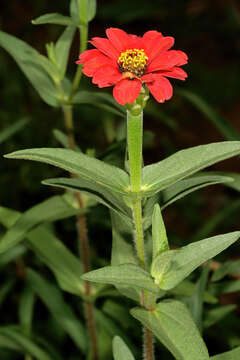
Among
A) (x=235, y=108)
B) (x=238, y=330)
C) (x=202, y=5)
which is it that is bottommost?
(x=238, y=330)

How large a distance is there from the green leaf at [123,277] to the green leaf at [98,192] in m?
0.09

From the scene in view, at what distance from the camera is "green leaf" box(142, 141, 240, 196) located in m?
0.78

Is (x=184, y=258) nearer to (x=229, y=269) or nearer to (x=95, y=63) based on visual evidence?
(x=95, y=63)

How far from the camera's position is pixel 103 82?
0.70 metres

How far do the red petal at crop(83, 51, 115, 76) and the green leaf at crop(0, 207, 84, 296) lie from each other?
52cm

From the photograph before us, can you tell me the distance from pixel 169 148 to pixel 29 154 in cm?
113

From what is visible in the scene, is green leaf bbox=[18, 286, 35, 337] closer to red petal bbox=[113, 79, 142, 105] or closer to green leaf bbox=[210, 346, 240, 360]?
green leaf bbox=[210, 346, 240, 360]

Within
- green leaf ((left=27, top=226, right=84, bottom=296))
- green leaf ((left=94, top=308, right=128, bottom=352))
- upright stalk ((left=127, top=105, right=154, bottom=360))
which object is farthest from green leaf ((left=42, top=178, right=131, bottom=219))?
green leaf ((left=94, top=308, right=128, bottom=352))

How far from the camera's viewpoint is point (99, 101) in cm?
114

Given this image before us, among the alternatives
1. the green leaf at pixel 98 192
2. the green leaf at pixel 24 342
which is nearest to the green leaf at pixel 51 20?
the green leaf at pixel 98 192

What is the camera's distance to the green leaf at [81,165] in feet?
2.53

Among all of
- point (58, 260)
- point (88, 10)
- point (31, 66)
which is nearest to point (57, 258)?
point (58, 260)

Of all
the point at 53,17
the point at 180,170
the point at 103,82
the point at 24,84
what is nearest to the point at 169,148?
the point at 24,84

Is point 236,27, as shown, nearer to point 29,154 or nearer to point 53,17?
point 53,17
